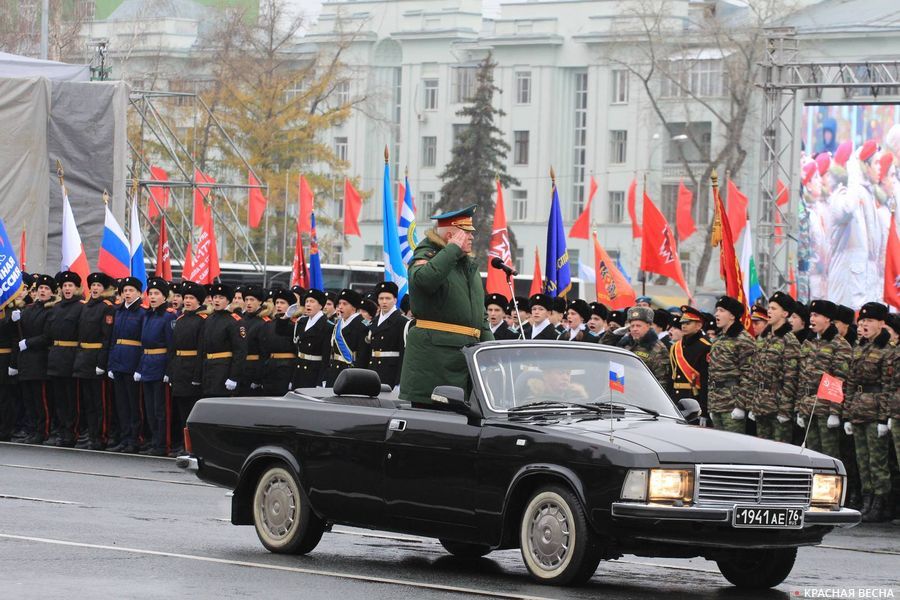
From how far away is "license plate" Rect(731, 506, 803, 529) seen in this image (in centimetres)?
1020

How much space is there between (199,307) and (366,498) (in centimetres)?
1070

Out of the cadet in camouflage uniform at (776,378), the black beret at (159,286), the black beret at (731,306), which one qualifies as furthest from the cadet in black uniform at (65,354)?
the cadet in camouflage uniform at (776,378)

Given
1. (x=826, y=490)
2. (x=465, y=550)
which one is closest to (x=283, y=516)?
(x=465, y=550)

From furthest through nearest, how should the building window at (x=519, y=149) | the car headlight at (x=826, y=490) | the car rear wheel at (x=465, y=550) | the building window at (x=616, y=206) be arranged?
the building window at (x=519, y=149), the building window at (x=616, y=206), the car rear wheel at (x=465, y=550), the car headlight at (x=826, y=490)

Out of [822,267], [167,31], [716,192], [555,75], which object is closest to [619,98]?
[555,75]

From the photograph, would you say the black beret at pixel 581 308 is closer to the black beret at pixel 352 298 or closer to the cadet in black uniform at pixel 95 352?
the black beret at pixel 352 298

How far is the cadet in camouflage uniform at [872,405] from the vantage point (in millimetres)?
16984

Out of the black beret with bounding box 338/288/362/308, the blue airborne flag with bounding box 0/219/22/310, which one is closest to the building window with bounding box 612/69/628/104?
the blue airborne flag with bounding box 0/219/22/310

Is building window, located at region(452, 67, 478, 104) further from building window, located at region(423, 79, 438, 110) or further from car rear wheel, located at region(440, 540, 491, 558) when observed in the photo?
car rear wheel, located at region(440, 540, 491, 558)

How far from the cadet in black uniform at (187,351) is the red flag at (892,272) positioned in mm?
9729

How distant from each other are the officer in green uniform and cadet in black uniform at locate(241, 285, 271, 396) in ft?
30.6

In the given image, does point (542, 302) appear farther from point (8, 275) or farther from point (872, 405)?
point (8, 275)

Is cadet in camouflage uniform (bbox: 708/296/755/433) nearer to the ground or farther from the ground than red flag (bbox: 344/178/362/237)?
nearer to the ground

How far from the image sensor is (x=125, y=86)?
32.8 metres
